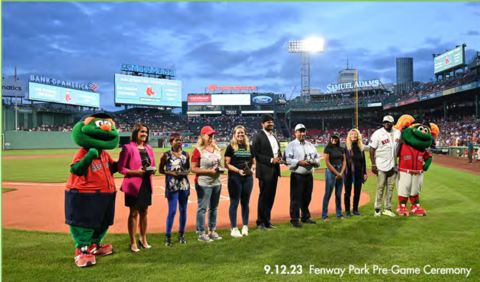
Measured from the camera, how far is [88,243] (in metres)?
4.53

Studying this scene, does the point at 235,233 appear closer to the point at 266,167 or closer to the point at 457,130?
the point at 266,167

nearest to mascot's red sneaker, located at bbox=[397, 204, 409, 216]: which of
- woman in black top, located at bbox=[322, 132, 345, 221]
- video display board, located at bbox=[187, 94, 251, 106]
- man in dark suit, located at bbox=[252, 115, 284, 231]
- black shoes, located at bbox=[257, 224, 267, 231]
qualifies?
woman in black top, located at bbox=[322, 132, 345, 221]

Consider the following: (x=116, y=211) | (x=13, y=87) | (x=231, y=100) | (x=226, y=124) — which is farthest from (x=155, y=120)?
(x=116, y=211)

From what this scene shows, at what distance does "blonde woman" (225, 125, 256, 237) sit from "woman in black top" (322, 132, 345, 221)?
1.99 meters

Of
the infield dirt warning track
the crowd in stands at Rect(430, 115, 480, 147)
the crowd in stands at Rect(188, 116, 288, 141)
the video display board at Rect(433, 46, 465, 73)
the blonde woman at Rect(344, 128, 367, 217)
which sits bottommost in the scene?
the infield dirt warning track

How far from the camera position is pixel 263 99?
225 ft

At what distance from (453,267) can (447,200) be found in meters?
5.36

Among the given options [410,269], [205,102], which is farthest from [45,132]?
[410,269]

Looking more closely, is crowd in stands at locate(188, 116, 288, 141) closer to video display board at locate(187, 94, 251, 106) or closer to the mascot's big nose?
video display board at locate(187, 94, 251, 106)

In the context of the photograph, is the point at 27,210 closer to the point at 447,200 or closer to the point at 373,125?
the point at 447,200

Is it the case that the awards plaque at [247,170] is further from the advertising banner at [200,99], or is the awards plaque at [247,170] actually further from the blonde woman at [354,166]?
the advertising banner at [200,99]

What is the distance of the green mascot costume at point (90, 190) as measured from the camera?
446cm

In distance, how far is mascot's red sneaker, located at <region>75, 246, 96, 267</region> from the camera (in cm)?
433

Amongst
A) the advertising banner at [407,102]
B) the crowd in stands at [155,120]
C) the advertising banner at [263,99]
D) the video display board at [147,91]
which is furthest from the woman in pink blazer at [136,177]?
the advertising banner at [263,99]
